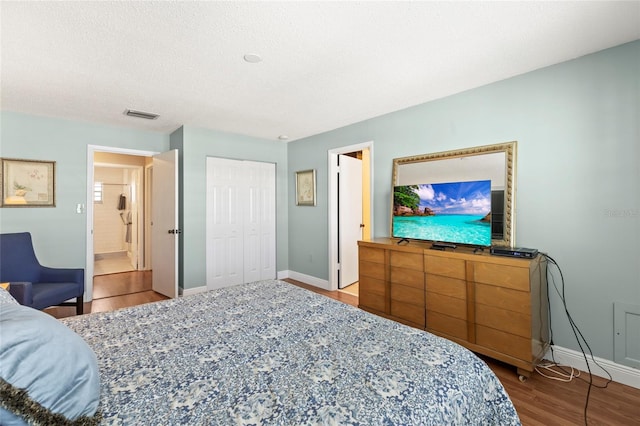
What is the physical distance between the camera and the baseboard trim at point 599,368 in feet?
6.96

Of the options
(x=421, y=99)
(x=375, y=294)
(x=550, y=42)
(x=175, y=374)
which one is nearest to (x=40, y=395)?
(x=175, y=374)

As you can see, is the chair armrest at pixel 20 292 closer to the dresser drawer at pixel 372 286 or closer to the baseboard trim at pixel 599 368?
the dresser drawer at pixel 372 286

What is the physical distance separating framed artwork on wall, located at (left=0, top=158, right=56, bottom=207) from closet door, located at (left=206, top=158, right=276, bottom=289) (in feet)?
6.08

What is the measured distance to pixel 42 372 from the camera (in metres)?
0.85

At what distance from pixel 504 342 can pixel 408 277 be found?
2.95ft

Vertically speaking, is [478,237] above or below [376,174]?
below

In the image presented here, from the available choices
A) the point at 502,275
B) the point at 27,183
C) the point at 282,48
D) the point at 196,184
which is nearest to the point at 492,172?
the point at 502,275

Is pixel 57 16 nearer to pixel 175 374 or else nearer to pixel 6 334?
pixel 6 334

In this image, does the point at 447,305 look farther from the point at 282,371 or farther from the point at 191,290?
the point at 191,290

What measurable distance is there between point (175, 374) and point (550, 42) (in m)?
2.99

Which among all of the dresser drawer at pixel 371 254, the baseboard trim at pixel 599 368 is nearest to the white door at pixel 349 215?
the dresser drawer at pixel 371 254

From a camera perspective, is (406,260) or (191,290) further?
(191,290)

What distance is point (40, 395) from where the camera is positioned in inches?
32.6

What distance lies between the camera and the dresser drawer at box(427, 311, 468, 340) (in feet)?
8.37
